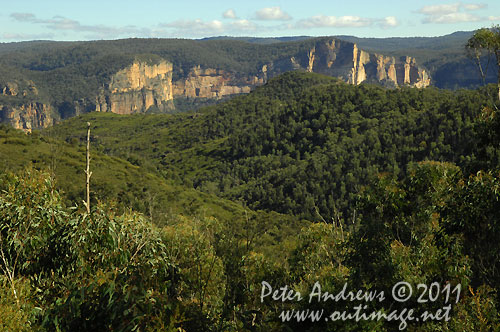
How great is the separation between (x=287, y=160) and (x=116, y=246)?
415 ft

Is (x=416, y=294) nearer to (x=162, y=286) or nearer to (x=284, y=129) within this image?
(x=162, y=286)

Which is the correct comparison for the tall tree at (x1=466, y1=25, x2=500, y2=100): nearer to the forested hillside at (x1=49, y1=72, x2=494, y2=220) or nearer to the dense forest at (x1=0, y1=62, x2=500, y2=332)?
the dense forest at (x1=0, y1=62, x2=500, y2=332)

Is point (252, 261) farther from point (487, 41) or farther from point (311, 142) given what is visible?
point (311, 142)

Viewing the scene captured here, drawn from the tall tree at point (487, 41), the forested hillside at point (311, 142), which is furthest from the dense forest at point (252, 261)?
the forested hillside at point (311, 142)

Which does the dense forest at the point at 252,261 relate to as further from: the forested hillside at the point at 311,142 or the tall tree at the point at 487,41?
the forested hillside at the point at 311,142

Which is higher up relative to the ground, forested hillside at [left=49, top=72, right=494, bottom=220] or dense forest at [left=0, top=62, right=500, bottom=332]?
dense forest at [left=0, top=62, right=500, bottom=332]

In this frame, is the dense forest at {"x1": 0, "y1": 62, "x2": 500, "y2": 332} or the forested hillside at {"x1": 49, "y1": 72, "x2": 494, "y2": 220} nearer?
the dense forest at {"x1": 0, "y1": 62, "x2": 500, "y2": 332}

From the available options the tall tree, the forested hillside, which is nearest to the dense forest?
the tall tree

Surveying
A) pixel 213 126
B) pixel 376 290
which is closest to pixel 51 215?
pixel 376 290

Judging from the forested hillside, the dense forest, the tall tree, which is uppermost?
the tall tree

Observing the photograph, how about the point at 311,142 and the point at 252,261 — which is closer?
the point at 252,261

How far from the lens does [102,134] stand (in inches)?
7411

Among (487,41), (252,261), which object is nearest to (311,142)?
(252,261)

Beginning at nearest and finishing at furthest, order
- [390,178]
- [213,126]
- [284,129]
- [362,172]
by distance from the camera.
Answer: [390,178] < [362,172] < [284,129] < [213,126]
